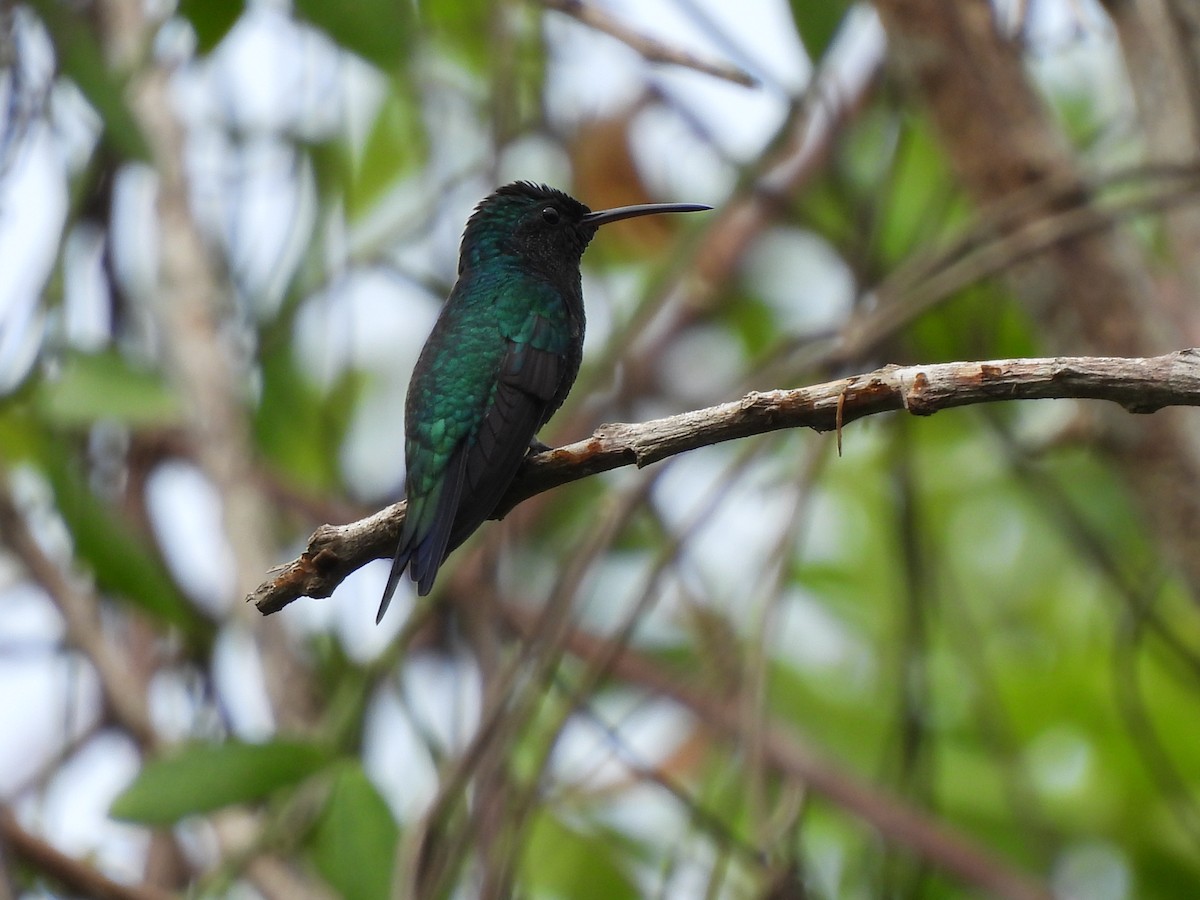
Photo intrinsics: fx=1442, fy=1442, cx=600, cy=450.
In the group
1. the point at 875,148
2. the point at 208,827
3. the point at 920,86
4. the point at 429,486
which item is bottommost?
the point at 208,827

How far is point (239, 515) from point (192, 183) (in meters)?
1.29

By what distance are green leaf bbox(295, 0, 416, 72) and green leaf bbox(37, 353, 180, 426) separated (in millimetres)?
1064

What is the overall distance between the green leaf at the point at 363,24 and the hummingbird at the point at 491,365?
59 centimetres

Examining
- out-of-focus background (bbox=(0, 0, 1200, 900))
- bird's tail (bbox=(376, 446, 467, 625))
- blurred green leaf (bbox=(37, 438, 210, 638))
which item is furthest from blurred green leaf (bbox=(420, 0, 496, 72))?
bird's tail (bbox=(376, 446, 467, 625))

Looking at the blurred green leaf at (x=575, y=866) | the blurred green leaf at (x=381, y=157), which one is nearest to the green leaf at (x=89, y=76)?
the blurred green leaf at (x=381, y=157)

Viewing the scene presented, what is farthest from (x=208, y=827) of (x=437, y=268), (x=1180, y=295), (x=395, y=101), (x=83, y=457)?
(x=1180, y=295)

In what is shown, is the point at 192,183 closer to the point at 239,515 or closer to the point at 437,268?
the point at 437,268

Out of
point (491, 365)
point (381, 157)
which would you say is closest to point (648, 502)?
→ point (491, 365)

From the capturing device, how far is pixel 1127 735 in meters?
4.06

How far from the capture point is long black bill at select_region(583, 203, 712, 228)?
3.27m

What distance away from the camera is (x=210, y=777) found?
2.79m

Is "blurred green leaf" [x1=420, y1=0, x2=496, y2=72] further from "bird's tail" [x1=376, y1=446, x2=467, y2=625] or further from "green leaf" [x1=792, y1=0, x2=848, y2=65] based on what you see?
"bird's tail" [x1=376, y1=446, x2=467, y2=625]

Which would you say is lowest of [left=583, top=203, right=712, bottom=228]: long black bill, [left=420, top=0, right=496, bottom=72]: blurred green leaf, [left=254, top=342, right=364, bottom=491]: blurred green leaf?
[left=254, top=342, right=364, bottom=491]: blurred green leaf

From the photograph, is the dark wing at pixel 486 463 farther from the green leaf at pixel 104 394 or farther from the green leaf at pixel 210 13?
the green leaf at pixel 104 394
